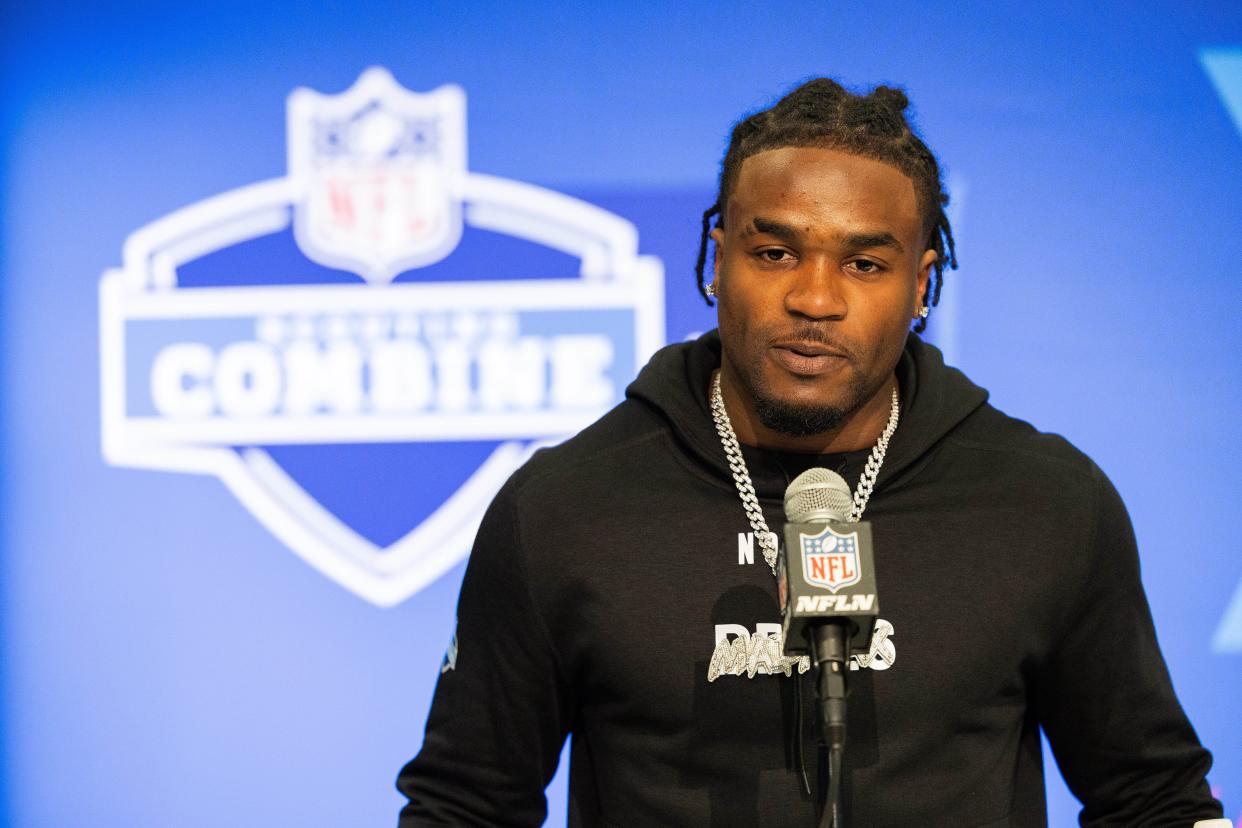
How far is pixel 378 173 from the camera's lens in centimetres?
287

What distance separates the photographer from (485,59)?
2.91 metres

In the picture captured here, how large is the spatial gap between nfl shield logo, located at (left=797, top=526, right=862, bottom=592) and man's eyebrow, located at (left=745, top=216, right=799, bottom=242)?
484 millimetres

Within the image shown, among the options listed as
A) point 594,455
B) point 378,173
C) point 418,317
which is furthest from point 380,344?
point 594,455

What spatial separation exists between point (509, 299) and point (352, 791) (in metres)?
1.06

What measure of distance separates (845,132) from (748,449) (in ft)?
1.30

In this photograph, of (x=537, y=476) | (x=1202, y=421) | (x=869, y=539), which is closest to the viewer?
(x=869, y=539)

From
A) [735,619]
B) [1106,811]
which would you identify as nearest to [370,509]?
[735,619]

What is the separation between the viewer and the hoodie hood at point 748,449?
1.68 m

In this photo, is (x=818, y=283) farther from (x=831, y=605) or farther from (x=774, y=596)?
(x=831, y=605)

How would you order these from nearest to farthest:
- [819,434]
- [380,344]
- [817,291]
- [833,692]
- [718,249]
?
[833,692] < [817,291] < [819,434] < [718,249] < [380,344]

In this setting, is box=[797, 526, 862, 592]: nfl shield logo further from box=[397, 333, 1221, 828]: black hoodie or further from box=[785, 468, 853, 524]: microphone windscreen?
box=[397, 333, 1221, 828]: black hoodie

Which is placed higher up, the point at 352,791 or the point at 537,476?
the point at 537,476

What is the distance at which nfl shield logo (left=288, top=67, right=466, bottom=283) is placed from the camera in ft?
9.34

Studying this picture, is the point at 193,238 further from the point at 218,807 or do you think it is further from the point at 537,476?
the point at 537,476
